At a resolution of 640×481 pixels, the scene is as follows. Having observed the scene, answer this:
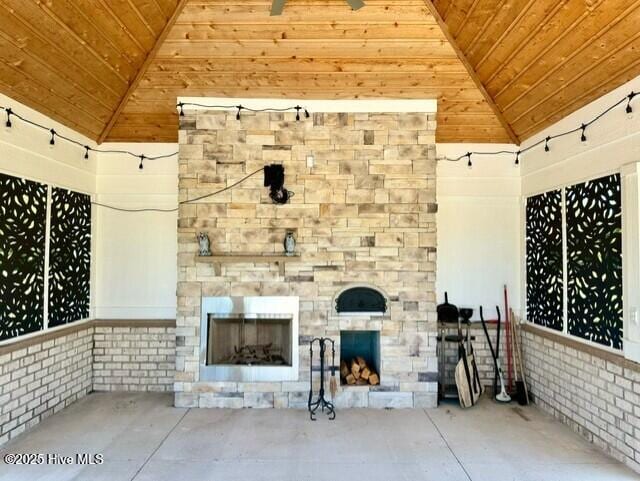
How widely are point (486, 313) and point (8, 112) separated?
211 inches

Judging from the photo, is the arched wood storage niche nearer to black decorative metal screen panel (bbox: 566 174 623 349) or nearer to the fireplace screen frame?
the fireplace screen frame

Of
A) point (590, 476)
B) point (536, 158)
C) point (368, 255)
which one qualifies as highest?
point (536, 158)

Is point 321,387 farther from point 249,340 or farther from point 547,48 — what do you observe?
point 547,48

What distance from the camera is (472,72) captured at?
13.6 feet

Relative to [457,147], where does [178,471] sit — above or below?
below

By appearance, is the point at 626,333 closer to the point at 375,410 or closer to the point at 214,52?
the point at 375,410

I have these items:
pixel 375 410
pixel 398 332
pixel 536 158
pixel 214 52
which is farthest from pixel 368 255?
pixel 214 52

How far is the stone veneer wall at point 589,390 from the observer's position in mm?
3102

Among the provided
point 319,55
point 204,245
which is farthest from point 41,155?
point 319,55

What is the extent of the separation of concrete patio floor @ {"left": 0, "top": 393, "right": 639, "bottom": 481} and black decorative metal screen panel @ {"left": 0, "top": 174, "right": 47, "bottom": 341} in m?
1.05

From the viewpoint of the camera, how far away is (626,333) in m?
3.16

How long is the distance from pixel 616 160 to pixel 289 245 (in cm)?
303

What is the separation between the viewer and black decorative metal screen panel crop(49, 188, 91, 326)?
420 centimetres

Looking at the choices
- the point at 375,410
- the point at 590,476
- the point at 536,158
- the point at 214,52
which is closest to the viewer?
the point at 590,476
